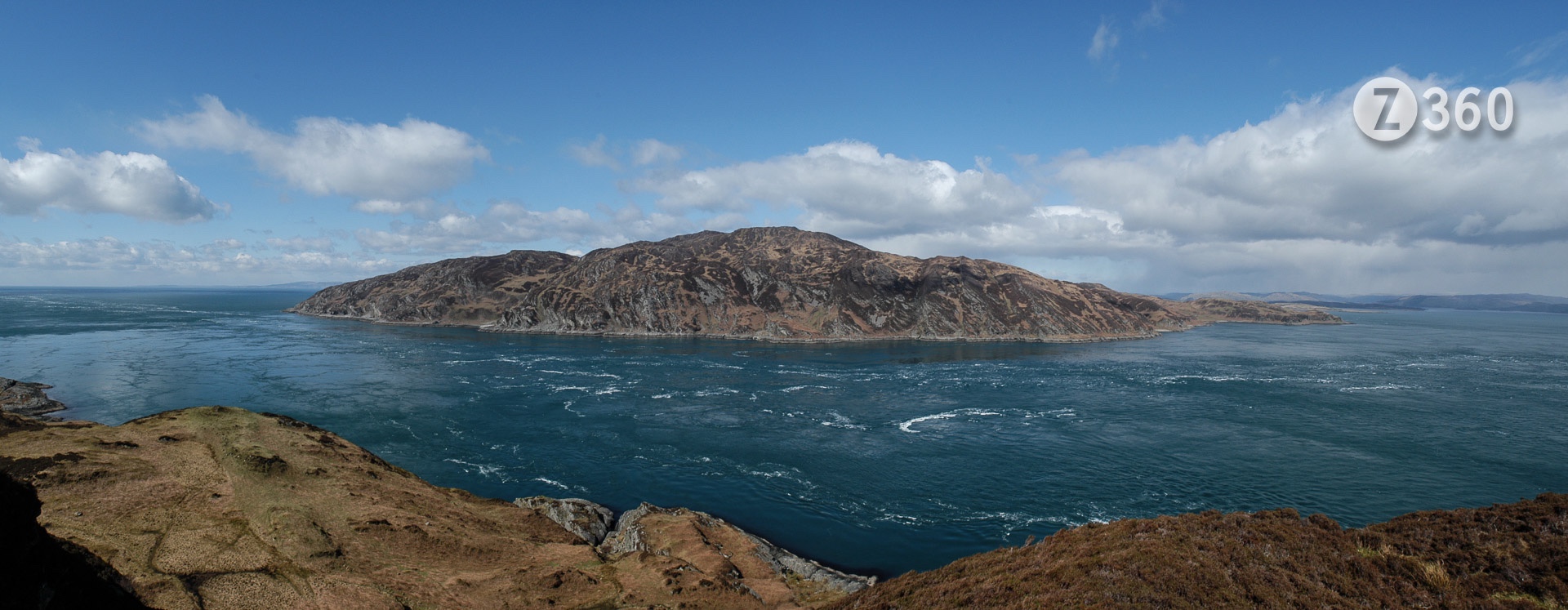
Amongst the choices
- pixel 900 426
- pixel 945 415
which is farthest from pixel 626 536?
pixel 945 415

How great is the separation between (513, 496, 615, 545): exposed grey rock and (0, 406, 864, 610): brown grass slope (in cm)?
114

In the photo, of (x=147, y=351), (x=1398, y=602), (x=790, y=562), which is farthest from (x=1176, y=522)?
(x=147, y=351)

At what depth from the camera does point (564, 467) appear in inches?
2085

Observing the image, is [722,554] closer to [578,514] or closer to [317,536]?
[578,514]

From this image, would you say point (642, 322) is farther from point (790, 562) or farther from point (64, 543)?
point (64, 543)

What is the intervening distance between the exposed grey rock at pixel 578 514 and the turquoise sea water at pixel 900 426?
12.5ft

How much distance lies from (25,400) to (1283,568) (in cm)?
11573

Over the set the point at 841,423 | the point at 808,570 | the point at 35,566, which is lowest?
the point at 808,570

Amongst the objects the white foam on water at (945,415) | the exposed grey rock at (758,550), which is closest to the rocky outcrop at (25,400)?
the exposed grey rock at (758,550)

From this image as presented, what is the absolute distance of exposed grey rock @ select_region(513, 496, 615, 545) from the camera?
38.8 metres

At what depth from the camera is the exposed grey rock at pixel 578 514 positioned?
38.8 m

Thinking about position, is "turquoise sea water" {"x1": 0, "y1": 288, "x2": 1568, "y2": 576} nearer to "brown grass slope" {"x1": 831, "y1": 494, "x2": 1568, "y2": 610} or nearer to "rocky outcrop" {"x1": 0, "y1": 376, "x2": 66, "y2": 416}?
"rocky outcrop" {"x1": 0, "y1": 376, "x2": 66, "y2": 416}

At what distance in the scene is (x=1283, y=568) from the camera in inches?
800

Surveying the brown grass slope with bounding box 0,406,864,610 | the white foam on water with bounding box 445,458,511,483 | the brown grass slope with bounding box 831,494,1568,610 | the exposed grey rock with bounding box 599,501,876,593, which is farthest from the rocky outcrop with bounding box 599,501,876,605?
the white foam on water with bounding box 445,458,511,483
